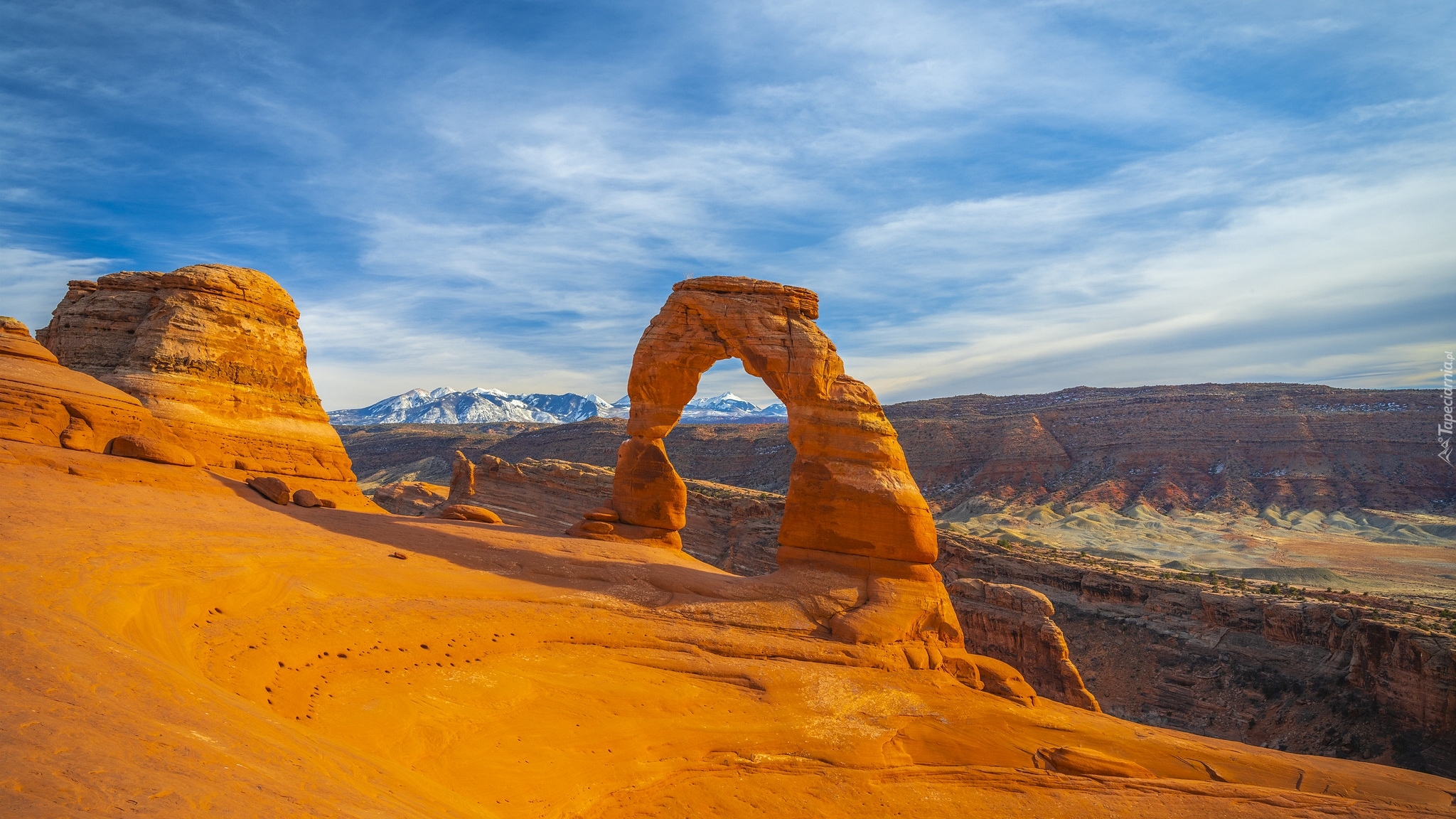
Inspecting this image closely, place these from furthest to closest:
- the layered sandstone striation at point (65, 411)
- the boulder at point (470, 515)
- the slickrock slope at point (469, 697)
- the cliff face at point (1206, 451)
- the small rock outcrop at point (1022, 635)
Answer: the cliff face at point (1206, 451) → the small rock outcrop at point (1022, 635) → the boulder at point (470, 515) → the layered sandstone striation at point (65, 411) → the slickrock slope at point (469, 697)

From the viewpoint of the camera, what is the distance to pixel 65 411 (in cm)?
1664

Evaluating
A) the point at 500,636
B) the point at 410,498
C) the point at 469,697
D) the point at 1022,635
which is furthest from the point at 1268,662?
the point at 410,498

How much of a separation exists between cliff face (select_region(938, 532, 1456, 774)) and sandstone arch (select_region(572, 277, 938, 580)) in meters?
12.2

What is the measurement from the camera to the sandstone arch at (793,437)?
703 inches

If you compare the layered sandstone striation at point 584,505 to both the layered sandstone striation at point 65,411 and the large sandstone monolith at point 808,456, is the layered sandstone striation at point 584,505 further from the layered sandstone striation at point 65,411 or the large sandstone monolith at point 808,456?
the layered sandstone striation at point 65,411

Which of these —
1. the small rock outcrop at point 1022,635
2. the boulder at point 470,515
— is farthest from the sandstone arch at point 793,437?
the small rock outcrop at point 1022,635

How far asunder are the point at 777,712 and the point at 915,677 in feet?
12.7

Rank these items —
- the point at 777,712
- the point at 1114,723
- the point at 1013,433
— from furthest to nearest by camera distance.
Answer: the point at 1013,433
the point at 1114,723
the point at 777,712

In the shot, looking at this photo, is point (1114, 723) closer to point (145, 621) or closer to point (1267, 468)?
point (145, 621)

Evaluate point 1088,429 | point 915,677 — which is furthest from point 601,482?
point 1088,429

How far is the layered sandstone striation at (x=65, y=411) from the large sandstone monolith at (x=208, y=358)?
168cm

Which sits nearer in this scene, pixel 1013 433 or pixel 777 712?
pixel 777 712

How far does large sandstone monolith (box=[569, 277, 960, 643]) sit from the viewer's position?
694 inches

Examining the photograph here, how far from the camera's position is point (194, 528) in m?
13.2
